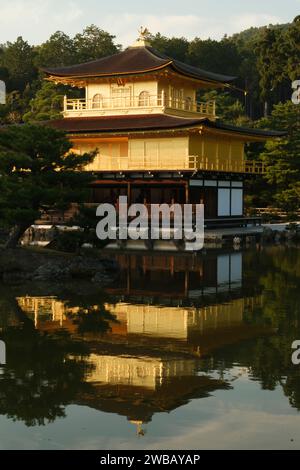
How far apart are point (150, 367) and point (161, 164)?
95.2ft

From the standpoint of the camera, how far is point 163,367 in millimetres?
13836

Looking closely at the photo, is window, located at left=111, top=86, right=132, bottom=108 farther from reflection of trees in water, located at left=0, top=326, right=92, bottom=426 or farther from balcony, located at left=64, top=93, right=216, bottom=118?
reflection of trees in water, located at left=0, top=326, right=92, bottom=426

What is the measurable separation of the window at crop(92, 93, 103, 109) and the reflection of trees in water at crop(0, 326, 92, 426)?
32.1 m

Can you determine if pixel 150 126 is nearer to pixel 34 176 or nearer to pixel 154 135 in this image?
pixel 154 135

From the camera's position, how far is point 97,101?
47.9 meters

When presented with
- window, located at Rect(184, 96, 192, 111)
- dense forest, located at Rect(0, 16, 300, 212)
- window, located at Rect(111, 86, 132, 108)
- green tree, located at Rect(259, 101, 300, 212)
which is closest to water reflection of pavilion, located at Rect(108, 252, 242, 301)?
window, located at Rect(111, 86, 132, 108)

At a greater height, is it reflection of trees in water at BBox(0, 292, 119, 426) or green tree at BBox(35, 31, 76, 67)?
green tree at BBox(35, 31, 76, 67)

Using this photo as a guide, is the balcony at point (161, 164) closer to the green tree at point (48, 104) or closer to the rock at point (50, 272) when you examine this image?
the rock at point (50, 272)

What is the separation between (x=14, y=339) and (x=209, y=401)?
6.12 m

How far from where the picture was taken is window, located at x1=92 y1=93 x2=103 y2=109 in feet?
156

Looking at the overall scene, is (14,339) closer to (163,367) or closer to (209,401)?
(163,367)

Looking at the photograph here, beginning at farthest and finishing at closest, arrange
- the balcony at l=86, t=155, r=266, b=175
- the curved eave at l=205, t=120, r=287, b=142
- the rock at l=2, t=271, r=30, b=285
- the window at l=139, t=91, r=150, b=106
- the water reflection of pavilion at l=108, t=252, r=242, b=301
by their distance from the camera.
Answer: the window at l=139, t=91, r=150, b=106
the curved eave at l=205, t=120, r=287, b=142
the balcony at l=86, t=155, r=266, b=175
the rock at l=2, t=271, r=30, b=285
the water reflection of pavilion at l=108, t=252, r=242, b=301

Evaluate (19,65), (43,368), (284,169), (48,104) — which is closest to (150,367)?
(43,368)

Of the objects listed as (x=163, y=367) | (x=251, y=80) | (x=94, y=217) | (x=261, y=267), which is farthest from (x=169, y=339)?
(x=251, y=80)
